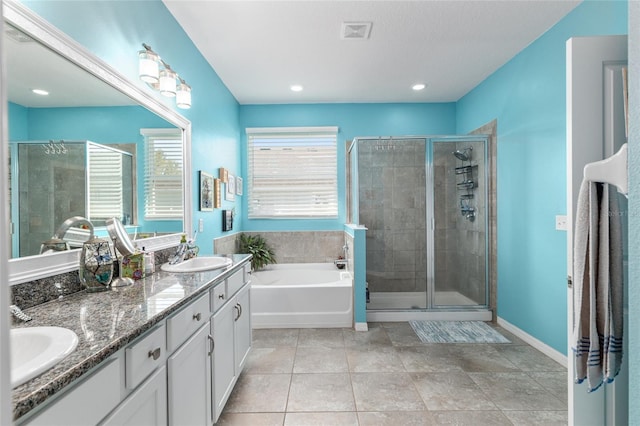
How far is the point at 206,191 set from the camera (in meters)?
2.71

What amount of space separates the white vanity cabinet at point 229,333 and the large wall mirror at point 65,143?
2.08ft

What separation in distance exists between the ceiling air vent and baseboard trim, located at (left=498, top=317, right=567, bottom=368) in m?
3.03

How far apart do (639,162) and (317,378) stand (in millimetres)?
2146

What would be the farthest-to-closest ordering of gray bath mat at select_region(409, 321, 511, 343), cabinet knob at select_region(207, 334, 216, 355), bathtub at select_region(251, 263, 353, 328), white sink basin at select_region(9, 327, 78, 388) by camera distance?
bathtub at select_region(251, 263, 353, 328)
gray bath mat at select_region(409, 321, 511, 343)
cabinet knob at select_region(207, 334, 216, 355)
white sink basin at select_region(9, 327, 78, 388)

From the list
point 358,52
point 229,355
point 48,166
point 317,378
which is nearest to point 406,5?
point 358,52

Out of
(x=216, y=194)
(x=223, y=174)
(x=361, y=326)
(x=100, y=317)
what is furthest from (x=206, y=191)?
(x=361, y=326)

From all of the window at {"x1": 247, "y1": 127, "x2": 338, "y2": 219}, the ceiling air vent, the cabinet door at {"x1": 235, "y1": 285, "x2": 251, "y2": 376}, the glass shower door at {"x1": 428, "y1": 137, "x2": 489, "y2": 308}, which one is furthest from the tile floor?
the ceiling air vent

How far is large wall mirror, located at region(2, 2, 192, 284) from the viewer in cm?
107

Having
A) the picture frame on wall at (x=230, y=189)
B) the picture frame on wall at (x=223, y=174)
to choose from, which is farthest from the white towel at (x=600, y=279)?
the picture frame on wall at (x=230, y=189)

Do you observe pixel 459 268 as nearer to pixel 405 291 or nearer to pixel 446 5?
pixel 405 291

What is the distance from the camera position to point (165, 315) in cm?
107

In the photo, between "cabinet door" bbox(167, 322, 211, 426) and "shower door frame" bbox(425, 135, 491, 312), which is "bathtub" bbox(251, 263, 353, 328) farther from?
"cabinet door" bbox(167, 322, 211, 426)

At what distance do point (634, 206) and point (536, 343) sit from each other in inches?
102

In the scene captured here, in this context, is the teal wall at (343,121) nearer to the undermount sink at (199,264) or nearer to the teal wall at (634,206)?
the undermount sink at (199,264)
